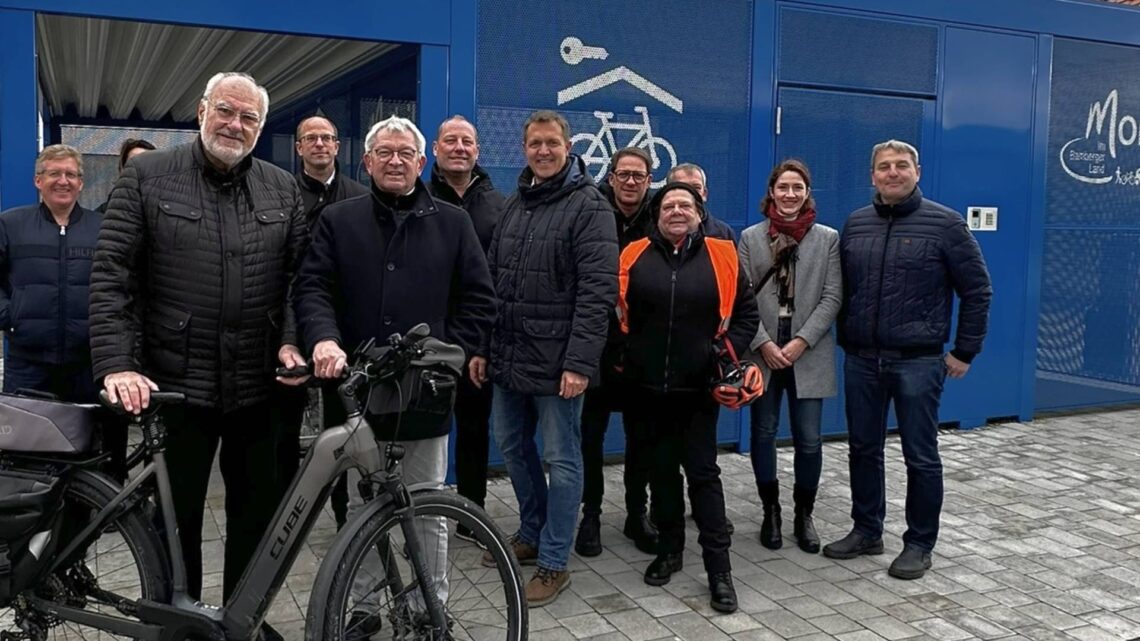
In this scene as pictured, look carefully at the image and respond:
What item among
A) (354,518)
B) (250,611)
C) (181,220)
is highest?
(181,220)

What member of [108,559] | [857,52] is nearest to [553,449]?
[108,559]

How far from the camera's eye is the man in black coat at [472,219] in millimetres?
4668

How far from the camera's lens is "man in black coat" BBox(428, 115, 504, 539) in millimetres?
4668

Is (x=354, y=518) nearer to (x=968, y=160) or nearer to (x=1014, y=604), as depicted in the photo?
(x=1014, y=604)

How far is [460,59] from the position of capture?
5.84 meters

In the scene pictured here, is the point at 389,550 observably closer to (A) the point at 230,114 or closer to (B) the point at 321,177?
(A) the point at 230,114

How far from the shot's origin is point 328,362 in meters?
3.08

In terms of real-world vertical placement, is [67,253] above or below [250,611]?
above

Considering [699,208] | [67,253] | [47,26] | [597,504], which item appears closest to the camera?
[699,208]

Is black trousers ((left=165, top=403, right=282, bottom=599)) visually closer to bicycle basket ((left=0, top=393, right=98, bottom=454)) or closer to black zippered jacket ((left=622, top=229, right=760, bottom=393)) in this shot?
bicycle basket ((left=0, top=393, right=98, bottom=454))

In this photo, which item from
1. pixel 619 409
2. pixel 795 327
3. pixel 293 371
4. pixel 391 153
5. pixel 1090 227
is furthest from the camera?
pixel 1090 227

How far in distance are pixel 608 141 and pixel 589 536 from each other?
2.62 m

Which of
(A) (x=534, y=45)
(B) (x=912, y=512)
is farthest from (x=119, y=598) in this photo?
(A) (x=534, y=45)

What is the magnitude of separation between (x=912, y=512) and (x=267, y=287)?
3092 millimetres
